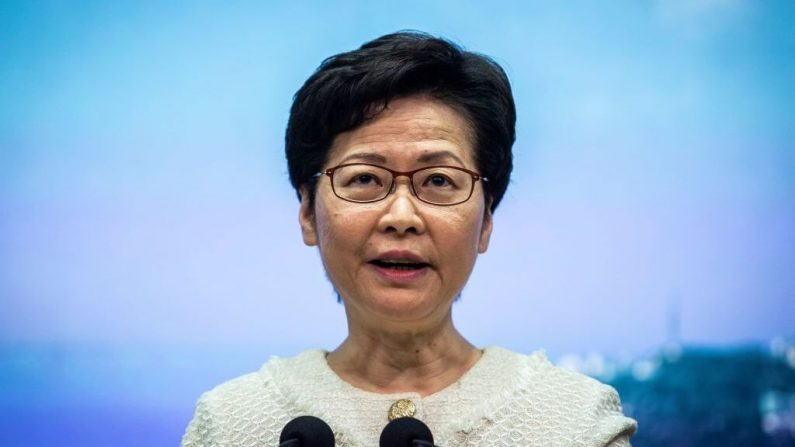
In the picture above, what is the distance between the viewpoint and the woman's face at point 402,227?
1621mm

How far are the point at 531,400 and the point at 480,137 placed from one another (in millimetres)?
478

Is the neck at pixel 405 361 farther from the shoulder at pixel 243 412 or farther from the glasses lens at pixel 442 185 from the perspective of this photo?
the glasses lens at pixel 442 185

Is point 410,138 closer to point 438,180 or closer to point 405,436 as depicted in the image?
point 438,180

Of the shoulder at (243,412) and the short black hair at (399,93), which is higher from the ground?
the short black hair at (399,93)

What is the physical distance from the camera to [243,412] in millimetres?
1755

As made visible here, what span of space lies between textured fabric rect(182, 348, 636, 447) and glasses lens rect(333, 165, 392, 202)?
35cm

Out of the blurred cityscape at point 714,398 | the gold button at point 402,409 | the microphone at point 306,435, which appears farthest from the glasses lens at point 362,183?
the blurred cityscape at point 714,398

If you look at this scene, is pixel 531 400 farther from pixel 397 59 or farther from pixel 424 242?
pixel 397 59

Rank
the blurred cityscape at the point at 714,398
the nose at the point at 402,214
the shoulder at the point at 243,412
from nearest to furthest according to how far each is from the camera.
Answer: the nose at the point at 402,214 < the shoulder at the point at 243,412 < the blurred cityscape at the point at 714,398

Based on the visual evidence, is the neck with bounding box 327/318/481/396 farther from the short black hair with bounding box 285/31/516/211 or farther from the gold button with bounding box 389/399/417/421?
the short black hair with bounding box 285/31/516/211

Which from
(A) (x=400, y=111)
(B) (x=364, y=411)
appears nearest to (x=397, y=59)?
(A) (x=400, y=111)

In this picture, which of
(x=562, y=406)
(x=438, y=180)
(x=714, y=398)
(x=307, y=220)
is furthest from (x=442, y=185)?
(x=714, y=398)

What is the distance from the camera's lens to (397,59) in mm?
1688

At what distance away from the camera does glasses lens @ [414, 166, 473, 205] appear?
5.41ft
